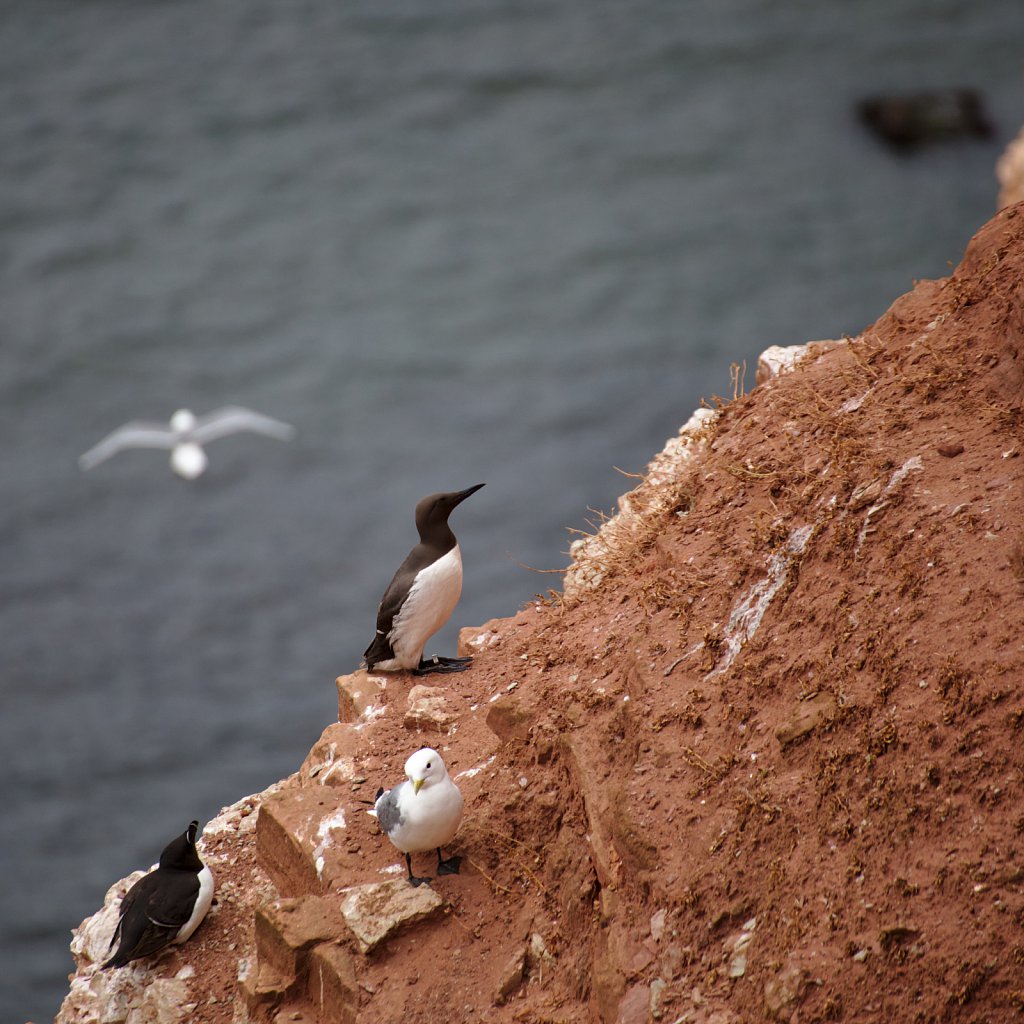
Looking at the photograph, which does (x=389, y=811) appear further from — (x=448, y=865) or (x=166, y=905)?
(x=166, y=905)

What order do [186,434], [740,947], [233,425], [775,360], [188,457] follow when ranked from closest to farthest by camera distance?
1. [740,947]
2. [775,360]
3. [233,425]
4. [186,434]
5. [188,457]

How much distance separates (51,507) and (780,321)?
40.4 feet

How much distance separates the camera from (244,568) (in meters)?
17.2

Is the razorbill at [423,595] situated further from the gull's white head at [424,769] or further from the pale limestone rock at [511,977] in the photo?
the pale limestone rock at [511,977]

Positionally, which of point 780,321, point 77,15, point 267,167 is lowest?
point 780,321

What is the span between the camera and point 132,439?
16281 mm

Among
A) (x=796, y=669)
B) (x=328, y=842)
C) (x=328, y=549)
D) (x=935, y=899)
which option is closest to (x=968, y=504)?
(x=796, y=669)

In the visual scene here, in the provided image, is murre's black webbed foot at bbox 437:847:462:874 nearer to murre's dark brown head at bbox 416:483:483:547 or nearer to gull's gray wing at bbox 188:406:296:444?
murre's dark brown head at bbox 416:483:483:547

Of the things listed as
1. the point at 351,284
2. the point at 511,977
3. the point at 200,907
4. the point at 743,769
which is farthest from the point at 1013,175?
the point at 200,907

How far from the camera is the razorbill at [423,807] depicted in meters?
5.49

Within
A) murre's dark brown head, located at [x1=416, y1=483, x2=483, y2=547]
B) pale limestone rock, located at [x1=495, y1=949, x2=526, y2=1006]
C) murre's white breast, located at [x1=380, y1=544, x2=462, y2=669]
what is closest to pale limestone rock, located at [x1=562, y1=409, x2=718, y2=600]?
murre's white breast, located at [x1=380, y1=544, x2=462, y2=669]

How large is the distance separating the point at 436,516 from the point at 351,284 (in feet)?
41.7

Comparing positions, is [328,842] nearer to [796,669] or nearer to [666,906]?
[666,906]

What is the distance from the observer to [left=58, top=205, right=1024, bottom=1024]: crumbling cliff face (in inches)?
170
